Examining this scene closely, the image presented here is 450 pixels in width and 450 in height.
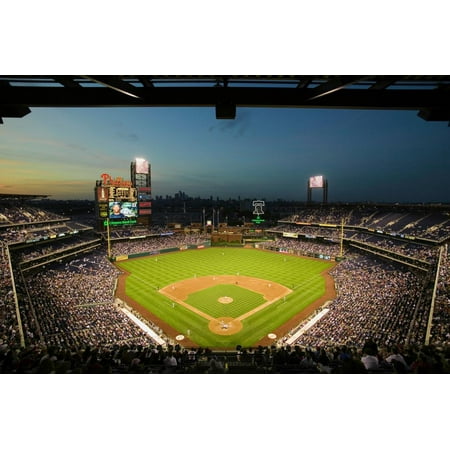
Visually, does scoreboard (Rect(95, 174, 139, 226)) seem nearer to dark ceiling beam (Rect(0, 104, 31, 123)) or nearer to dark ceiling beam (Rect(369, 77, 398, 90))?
dark ceiling beam (Rect(0, 104, 31, 123))

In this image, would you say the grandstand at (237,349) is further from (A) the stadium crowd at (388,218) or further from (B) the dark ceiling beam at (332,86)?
(B) the dark ceiling beam at (332,86)

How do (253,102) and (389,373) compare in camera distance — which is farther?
(389,373)

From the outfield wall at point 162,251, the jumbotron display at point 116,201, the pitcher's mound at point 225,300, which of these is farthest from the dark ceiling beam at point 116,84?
the jumbotron display at point 116,201

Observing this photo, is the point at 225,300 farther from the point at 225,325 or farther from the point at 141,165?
the point at 141,165

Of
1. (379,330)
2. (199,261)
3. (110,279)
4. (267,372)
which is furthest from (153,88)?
(199,261)

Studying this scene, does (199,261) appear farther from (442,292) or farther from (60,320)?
(442,292)

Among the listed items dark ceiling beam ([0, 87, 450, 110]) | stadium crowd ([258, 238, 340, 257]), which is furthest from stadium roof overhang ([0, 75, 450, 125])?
stadium crowd ([258, 238, 340, 257])
